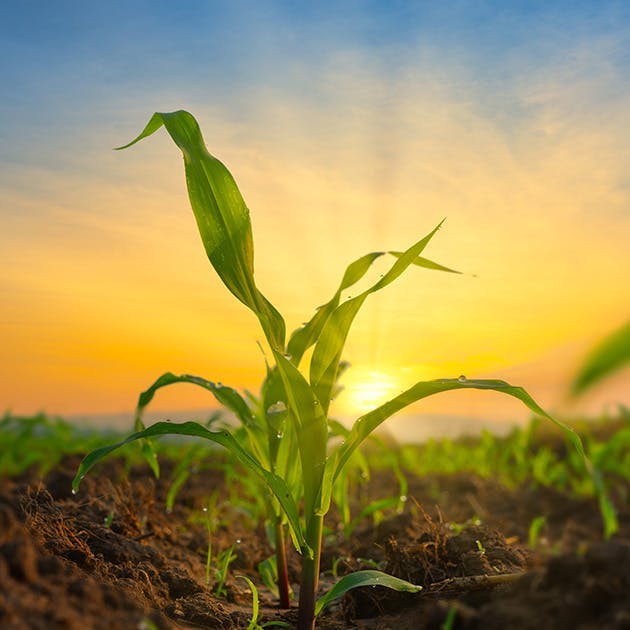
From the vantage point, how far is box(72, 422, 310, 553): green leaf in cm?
196

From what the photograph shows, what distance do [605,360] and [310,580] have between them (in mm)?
1306

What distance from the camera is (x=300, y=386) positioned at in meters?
1.93

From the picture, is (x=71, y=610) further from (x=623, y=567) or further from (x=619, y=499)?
(x=619, y=499)

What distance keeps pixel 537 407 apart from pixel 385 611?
0.81 meters

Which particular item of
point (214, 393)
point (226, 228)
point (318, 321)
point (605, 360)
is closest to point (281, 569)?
point (214, 393)

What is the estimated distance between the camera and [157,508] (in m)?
3.85

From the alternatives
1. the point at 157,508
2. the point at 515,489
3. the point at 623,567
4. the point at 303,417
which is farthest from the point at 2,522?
the point at 515,489

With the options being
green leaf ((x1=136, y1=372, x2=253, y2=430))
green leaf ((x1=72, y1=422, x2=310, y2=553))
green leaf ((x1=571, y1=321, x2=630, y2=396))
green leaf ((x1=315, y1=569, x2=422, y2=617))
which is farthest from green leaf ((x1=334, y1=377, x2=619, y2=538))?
green leaf ((x1=571, y1=321, x2=630, y2=396))

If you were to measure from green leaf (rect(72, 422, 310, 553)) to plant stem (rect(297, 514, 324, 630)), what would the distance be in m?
0.03

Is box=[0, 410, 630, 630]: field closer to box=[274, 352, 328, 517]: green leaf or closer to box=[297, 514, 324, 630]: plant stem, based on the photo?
box=[297, 514, 324, 630]: plant stem

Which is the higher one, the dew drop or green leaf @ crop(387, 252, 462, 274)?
green leaf @ crop(387, 252, 462, 274)

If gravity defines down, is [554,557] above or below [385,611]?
above

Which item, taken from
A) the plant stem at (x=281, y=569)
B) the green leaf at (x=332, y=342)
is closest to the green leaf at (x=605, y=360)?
the green leaf at (x=332, y=342)

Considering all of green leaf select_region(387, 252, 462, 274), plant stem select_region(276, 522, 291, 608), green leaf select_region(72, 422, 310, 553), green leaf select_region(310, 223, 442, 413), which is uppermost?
green leaf select_region(387, 252, 462, 274)
